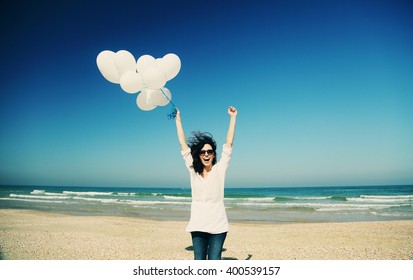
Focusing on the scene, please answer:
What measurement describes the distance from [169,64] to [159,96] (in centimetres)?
39

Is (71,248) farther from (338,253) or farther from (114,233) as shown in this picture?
(338,253)

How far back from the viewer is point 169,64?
10.5 ft

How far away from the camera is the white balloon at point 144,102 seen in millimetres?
3388

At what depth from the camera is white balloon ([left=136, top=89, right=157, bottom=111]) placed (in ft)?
11.1

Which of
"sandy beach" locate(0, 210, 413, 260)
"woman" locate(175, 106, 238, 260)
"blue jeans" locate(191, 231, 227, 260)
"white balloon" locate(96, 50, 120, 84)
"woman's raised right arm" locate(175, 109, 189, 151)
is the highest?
"white balloon" locate(96, 50, 120, 84)

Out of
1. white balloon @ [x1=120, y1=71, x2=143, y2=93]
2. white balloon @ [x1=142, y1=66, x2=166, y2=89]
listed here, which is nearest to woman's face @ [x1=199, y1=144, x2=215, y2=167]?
white balloon @ [x1=142, y1=66, x2=166, y2=89]

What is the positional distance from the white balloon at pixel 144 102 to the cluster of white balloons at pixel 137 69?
0.09 metres

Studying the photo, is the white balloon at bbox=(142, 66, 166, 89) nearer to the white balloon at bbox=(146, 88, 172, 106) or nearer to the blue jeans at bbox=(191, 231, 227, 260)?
the white balloon at bbox=(146, 88, 172, 106)

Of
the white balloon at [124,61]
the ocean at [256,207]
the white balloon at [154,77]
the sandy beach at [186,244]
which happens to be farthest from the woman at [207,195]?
the ocean at [256,207]

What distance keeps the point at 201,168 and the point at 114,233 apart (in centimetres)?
496

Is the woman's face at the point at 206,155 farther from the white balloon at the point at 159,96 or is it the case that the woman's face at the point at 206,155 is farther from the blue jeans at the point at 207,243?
the white balloon at the point at 159,96

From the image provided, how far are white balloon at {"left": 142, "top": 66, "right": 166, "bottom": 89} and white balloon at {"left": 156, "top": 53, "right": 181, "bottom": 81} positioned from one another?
0.21 ft
